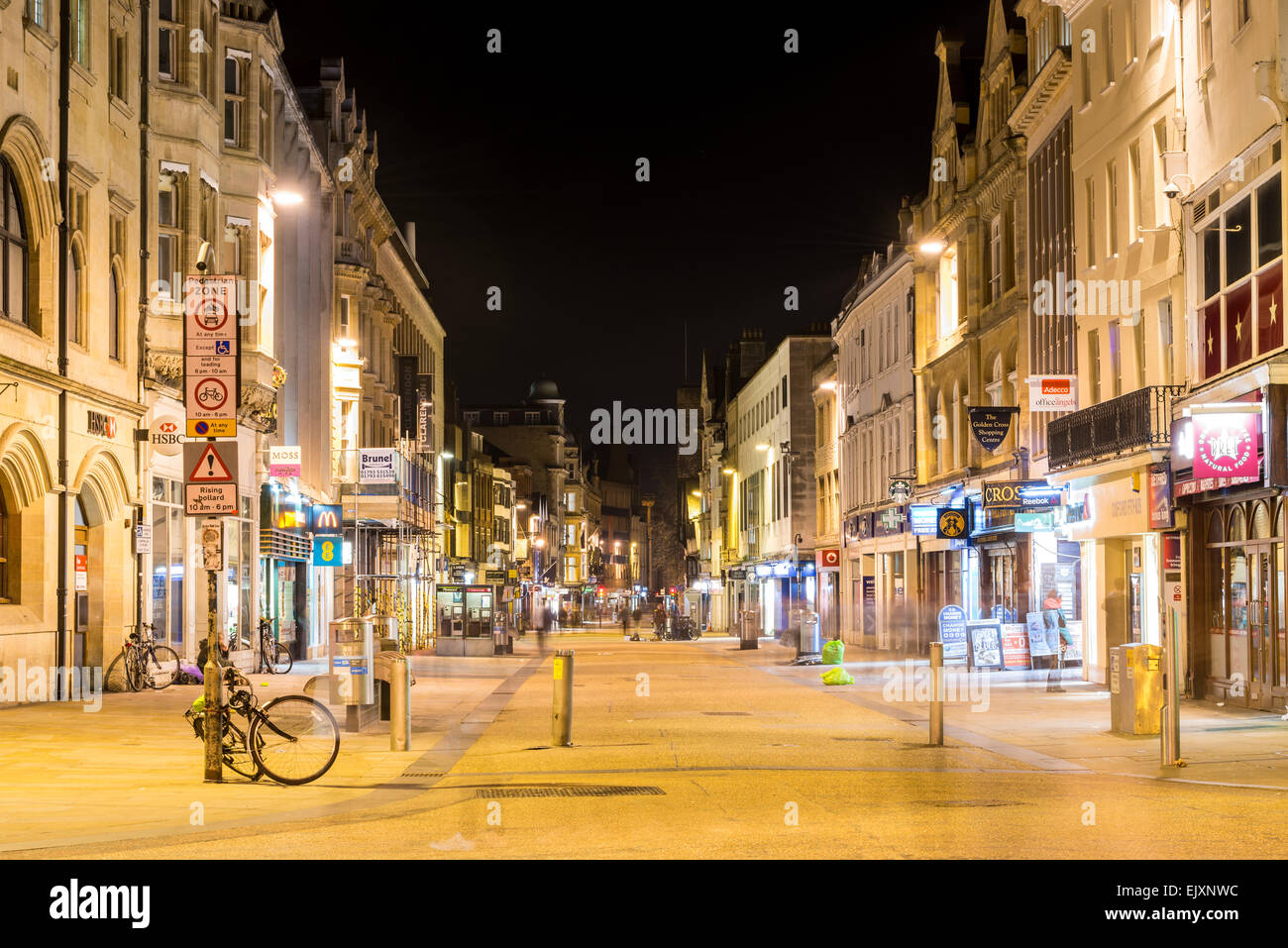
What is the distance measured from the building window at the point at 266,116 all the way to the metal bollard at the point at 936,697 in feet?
78.3

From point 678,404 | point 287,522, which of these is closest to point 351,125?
point 287,522

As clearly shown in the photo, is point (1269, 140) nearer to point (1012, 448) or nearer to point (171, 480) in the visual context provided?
point (1012, 448)

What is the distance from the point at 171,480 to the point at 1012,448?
17915 millimetres

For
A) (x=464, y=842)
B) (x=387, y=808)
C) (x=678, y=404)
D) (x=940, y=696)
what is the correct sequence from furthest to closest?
(x=678, y=404)
(x=940, y=696)
(x=387, y=808)
(x=464, y=842)

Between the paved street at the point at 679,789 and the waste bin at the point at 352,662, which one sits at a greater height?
the waste bin at the point at 352,662

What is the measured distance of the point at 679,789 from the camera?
14.2 meters

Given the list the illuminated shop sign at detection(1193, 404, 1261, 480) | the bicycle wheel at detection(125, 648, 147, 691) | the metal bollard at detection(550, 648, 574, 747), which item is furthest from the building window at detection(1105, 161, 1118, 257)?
the bicycle wheel at detection(125, 648, 147, 691)

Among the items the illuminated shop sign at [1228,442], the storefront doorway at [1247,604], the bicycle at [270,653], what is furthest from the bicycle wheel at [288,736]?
the bicycle at [270,653]

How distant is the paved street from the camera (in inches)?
417

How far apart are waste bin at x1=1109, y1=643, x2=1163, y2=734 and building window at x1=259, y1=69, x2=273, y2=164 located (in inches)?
974

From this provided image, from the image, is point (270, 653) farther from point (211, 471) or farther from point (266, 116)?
point (211, 471)

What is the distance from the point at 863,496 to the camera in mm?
55188

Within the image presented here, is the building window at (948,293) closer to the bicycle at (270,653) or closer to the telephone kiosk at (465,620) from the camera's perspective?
the telephone kiosk at (465,620)

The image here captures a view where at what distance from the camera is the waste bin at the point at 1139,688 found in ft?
61.7
